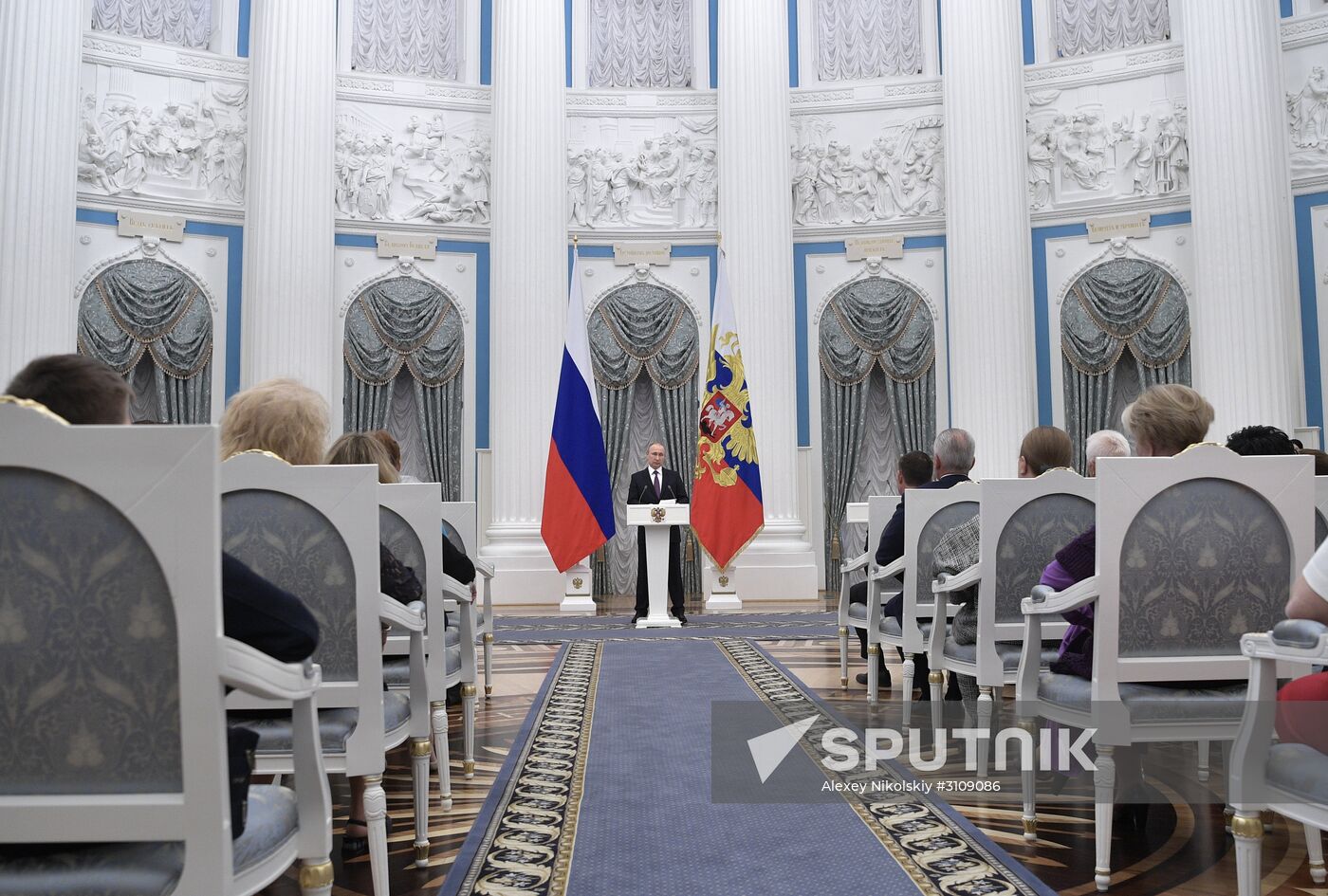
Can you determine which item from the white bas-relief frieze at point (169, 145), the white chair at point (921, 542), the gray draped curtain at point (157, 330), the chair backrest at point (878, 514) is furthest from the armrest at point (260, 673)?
the white bas-relief frieze at point (169, 145)

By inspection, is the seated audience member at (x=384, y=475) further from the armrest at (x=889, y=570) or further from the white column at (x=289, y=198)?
the white column at (x=289, y=198)

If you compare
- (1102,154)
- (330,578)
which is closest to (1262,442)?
(330,578)

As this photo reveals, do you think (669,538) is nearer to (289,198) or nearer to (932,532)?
→ (932,532)

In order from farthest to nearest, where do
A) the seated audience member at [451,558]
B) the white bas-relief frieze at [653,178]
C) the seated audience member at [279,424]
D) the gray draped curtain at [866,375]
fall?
the white bas-relief frieze at [653,178], the gray draped curtain at [866,375], the seated audience member at [451,558], the seated audience member at [279,424]

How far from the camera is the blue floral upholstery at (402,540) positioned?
3.41 meters

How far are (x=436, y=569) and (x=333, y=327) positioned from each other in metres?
8.53

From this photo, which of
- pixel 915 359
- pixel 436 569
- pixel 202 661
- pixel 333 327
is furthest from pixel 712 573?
pixel 202 661

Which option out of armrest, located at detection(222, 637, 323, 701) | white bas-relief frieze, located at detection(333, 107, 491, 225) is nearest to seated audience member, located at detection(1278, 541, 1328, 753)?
armrest, located at detection(222, 637, 323, 701)

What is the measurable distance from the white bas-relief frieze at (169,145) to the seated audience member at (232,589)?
10232 millimetres

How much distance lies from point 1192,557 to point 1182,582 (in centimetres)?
6

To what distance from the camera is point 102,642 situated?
1359mm

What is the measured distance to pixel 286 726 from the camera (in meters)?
2.18

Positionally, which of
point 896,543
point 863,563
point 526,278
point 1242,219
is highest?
point 1242,219

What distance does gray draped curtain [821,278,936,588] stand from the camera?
11.6 meters
